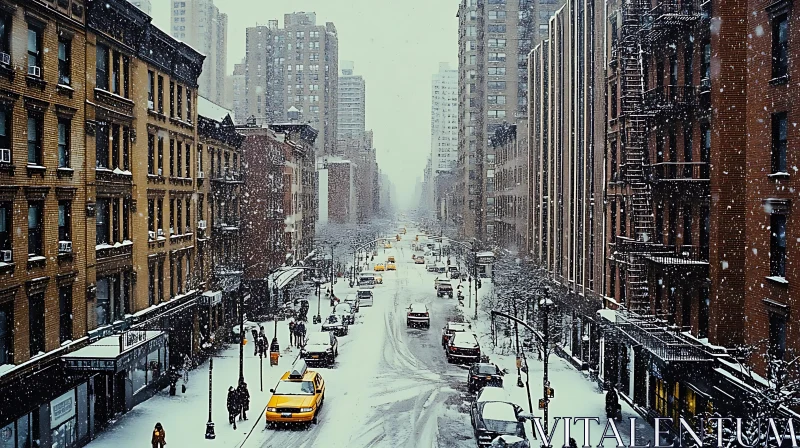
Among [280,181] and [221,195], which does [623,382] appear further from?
[280,181]

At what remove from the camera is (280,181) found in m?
62.4

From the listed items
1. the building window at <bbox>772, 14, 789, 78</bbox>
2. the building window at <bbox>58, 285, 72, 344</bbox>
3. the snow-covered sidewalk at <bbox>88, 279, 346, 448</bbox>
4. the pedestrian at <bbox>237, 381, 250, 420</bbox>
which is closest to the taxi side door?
the snow-covered sidewalk at <bbox>88, 279, 346, 448</bbox>

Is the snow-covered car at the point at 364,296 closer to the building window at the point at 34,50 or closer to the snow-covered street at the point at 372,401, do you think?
the snow-covered street at the point at 372,401

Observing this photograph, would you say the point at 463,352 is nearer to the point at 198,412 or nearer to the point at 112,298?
the point at 198,412

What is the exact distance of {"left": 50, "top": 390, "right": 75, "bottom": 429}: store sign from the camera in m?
22.7

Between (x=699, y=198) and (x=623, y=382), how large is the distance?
1130 centimetres

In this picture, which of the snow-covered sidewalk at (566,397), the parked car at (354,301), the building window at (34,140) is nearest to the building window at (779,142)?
the snow-covered sidewalk at (566,397)

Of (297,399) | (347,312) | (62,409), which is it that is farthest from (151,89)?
(347,312)

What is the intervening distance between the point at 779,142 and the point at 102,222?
77.6 ft

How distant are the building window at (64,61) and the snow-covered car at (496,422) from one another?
17.9 metres

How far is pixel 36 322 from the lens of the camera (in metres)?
22.6

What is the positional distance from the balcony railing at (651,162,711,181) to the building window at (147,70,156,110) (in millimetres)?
22005

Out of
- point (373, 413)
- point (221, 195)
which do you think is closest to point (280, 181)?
point (221, 195)

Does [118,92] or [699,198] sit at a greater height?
[118,92]
